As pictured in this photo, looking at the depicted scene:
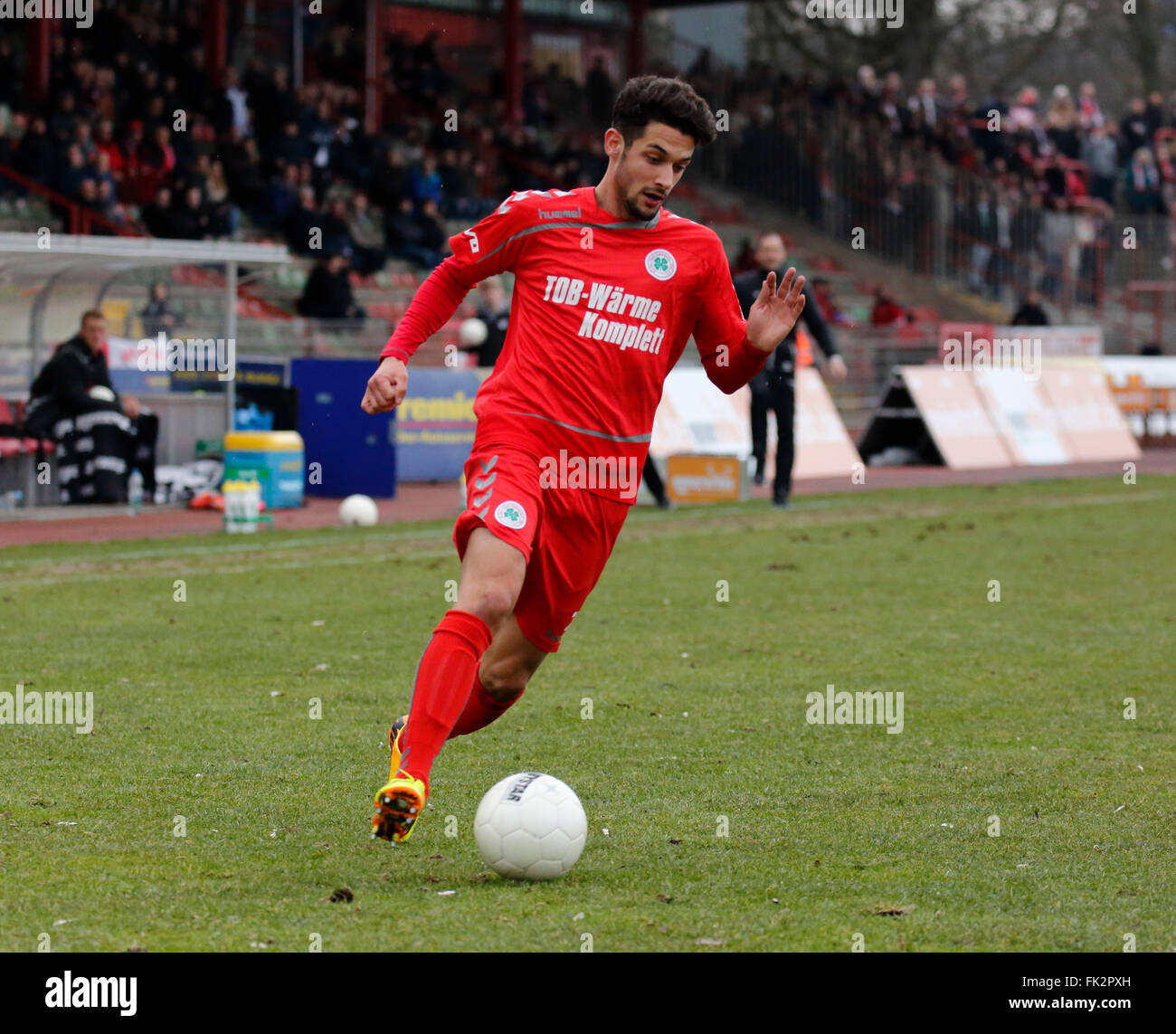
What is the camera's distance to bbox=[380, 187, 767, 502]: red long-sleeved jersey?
5492 millimetres

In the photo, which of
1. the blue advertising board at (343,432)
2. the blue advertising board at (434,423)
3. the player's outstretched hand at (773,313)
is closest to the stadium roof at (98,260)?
the blue advertising board at (343,432)

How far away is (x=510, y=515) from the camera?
5246 mm

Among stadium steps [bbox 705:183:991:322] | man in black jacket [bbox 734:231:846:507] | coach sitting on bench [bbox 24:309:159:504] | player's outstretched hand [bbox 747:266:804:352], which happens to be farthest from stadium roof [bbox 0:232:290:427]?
stadium steps [bbox 705:183:991:322]

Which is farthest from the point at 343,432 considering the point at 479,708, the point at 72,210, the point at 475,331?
the point at 479,708

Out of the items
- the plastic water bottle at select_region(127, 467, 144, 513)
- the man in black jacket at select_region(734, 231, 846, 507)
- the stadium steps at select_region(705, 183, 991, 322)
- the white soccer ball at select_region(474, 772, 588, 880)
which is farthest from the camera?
the stadium steps at select_region(705, 183, 991, 322)

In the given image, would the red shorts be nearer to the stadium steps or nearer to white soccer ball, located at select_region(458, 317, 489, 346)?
white soccer ball, located at select_region(458, 317, 489, 346)

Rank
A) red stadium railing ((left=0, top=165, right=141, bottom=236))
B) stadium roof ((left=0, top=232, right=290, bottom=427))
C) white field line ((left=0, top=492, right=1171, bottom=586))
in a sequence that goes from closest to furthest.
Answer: white field line ((left=0, top=492, right=1171, bottom=586))
stadium roof ((left=0, top=232, right=290, bottom=427))
red stadium railing ((left=0, top=165, right=141, bottom=236))

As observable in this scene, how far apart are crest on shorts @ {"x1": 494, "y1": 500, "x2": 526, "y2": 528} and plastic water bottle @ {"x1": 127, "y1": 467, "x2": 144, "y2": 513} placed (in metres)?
11.6

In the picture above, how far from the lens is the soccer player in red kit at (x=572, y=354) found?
532 cm

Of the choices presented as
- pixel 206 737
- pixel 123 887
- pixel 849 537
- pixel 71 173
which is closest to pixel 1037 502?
pixel 849 537

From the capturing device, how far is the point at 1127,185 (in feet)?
103

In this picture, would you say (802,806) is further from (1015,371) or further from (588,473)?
(1015,371)

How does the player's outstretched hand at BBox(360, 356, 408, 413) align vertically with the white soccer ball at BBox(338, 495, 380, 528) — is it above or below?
above
